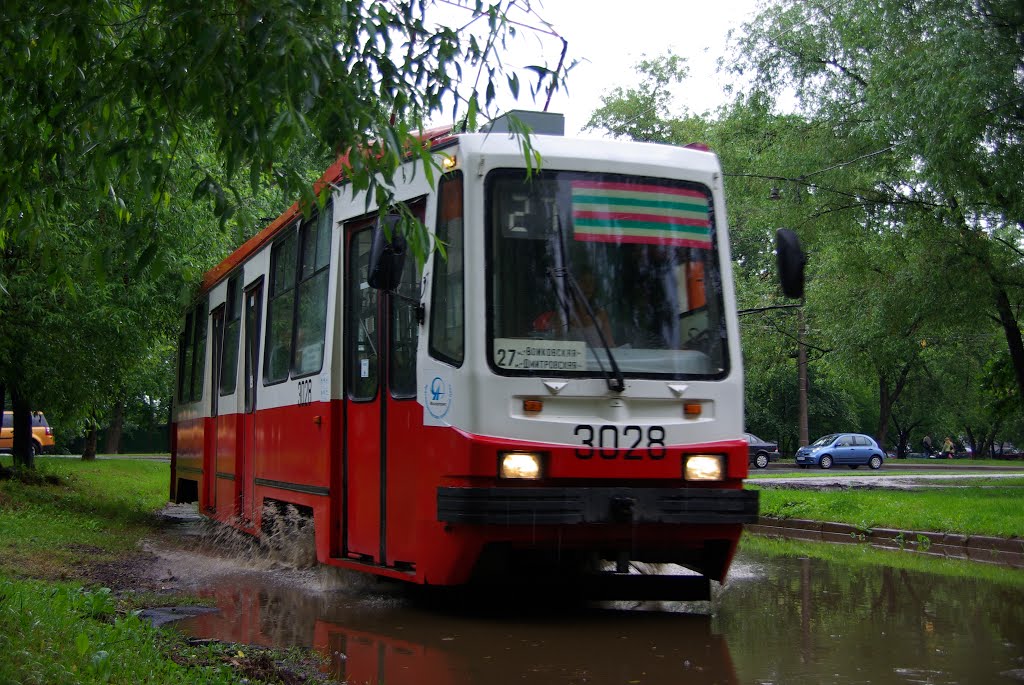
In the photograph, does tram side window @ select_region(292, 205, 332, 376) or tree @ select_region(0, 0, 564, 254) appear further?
tram side window @ select_region(292, 205, 332, 376)

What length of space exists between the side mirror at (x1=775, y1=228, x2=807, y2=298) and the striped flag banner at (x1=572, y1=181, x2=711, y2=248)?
0.50m

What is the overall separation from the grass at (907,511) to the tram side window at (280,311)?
8213 mm

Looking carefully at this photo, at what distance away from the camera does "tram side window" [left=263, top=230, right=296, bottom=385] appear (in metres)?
11.5

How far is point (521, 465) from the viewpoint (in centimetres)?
787

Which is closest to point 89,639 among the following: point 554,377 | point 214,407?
point 554,377

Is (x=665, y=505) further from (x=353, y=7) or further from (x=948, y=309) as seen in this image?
(x=948, y=309)

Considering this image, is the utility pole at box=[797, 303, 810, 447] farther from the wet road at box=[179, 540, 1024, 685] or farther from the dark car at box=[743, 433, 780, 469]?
the wet road at box=[179, 540, 1024, 685]

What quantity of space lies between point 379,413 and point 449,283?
1292 mm

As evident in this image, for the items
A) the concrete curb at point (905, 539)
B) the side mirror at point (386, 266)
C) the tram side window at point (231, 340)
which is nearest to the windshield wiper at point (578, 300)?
the side mirror at point (386, 266)

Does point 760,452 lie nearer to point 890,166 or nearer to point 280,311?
point 890,166

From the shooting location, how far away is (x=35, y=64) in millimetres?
7004

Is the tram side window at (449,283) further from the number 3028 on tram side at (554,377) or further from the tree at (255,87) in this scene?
the tree at (255,87)

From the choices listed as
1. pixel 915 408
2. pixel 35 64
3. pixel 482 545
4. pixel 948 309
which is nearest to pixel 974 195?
pixel 948 309

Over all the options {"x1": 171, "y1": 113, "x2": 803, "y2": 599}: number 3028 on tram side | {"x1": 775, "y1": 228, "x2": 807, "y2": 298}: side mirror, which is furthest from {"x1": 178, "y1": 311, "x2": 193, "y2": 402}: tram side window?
{"x1": 775, "y1": 228, "x2": 807, "y2": 298}: side mirror
